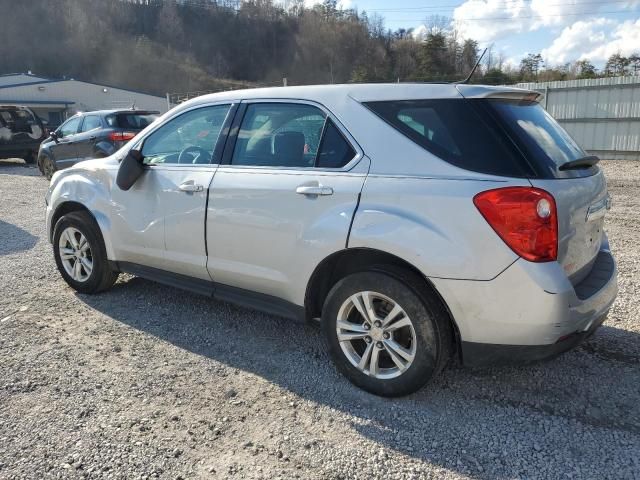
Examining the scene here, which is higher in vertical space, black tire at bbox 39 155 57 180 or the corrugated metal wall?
the corrugated metal wall

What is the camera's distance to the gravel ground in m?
2.53

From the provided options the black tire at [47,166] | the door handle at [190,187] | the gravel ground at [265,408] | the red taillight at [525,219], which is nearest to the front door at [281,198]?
the door handle at [190,187]

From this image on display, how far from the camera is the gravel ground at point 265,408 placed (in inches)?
99.7

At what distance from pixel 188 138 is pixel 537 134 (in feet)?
8.20

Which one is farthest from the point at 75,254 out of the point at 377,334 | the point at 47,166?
the point at 47,166

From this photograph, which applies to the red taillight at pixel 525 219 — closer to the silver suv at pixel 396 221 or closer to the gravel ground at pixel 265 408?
the silver suv at pixel 396 221

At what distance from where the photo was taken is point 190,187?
3766 millimetres

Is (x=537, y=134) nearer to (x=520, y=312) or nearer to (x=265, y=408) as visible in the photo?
(x=520, y=312)

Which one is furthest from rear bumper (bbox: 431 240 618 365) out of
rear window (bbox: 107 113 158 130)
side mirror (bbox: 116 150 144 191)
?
rear window (bbox: 107 113 158 130)

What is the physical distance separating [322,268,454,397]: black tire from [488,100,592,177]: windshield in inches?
35.6

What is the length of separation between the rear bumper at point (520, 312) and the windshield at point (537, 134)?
1.89ft

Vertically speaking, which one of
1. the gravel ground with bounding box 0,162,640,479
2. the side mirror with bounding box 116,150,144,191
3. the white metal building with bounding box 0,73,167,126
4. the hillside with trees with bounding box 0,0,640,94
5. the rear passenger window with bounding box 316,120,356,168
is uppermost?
the hillside with trees with bounding box 0,0,640,94

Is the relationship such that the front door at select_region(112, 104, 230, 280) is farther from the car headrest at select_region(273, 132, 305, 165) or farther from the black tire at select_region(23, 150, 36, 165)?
the black tire at select_region(23, 150, 36, 165)

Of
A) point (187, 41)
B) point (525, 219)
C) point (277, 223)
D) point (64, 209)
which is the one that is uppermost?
point (187, 41)
